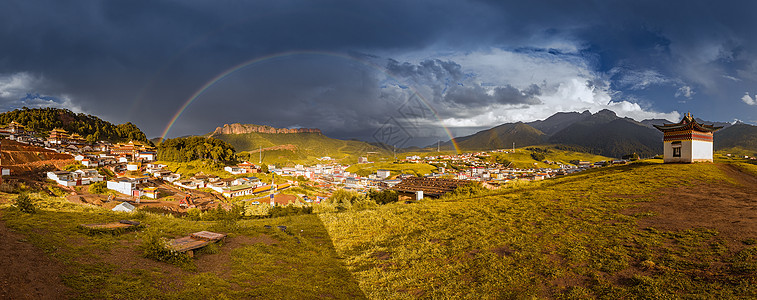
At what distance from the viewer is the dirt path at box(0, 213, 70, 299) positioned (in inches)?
150

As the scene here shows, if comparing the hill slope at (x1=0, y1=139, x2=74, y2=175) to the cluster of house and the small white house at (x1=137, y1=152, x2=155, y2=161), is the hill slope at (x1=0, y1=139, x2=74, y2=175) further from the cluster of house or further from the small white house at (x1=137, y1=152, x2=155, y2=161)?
the small white house at (x1=137, y1=152, x2=155, y2=161)

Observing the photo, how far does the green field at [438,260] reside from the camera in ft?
16.4

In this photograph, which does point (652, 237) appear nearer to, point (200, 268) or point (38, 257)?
point (200, 268)

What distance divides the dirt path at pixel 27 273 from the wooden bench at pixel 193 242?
1852 mm

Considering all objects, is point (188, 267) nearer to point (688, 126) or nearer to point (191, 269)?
point (191, 269)

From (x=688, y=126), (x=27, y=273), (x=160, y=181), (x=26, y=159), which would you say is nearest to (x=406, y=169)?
(x=160, y=181)

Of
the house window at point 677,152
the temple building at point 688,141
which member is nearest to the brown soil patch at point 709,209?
the temple building at point 688,141

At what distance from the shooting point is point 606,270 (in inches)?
224

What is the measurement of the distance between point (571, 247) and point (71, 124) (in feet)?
356

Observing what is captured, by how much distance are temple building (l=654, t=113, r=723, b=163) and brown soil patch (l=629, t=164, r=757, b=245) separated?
13.7 ft

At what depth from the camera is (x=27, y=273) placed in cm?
433

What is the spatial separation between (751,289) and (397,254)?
6.02 metres

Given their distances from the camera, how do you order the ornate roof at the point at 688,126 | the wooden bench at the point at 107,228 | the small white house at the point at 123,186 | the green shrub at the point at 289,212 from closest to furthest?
1. the wooden bench at the point at 107,228
2. the ornate roof at the point at 688,126
3. the green shrub at the point at 289,212
4. the small white house at the point at 123,186

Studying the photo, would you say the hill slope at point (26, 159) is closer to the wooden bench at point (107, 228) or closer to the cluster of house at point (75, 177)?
the cluster of house at point (75, 177)
